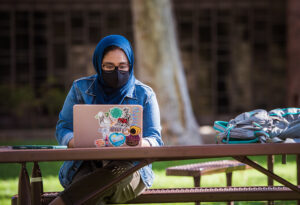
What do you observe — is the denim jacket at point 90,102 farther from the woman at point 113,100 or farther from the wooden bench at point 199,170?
the wooden bench at point 199,170

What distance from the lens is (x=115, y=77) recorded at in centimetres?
339

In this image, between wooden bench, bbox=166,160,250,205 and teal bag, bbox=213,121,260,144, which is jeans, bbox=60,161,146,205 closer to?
teal bag, bbox=213,121,260,144

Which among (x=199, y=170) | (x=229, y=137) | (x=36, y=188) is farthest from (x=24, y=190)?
(x=199, y=170)

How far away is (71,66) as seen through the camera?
1466cm

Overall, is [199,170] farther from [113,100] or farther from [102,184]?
[102,184]

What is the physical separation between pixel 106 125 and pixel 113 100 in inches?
25.7

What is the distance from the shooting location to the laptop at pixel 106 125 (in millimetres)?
2842

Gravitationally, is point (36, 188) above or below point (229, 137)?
below

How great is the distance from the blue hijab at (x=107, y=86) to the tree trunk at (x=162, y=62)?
613cm

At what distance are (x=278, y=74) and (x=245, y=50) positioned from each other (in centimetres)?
116

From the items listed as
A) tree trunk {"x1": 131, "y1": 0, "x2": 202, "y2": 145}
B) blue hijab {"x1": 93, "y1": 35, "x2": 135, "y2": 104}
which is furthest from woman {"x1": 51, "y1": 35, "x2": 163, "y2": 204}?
tree trunk {"x1": 131, "y1": 0, "x2": 202, "y2": 145}

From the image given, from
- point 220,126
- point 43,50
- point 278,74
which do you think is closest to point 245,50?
point 278,74

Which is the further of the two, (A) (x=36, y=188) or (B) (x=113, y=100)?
→ (B) (x=113, y=100)

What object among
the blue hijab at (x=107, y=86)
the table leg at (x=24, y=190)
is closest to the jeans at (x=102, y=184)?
the table leg at (x=24, y=190)
